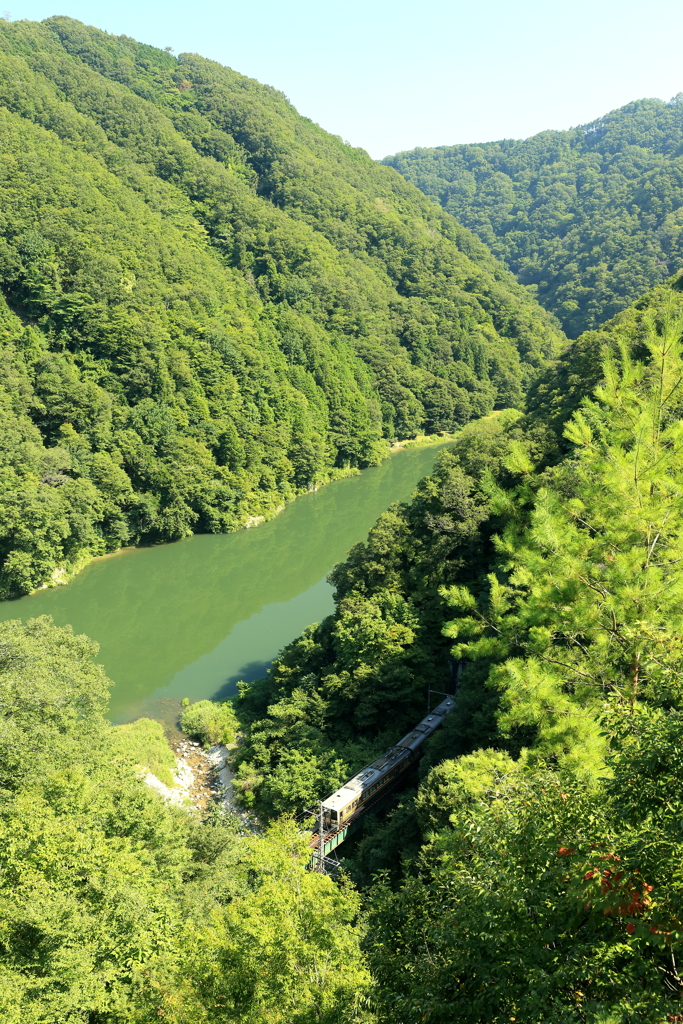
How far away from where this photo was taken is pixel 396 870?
12023 millimetres

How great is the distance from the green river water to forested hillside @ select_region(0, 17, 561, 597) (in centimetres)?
186

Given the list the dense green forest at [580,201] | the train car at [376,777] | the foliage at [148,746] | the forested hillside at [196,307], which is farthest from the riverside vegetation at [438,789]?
the dense green forest at [580,201]

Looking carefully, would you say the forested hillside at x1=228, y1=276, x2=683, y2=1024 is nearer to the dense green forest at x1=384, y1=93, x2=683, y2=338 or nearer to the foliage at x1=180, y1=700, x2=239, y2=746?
the foliage at x1=180, y1=700, x2=239, y2=746

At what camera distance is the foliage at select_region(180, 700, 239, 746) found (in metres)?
19.1

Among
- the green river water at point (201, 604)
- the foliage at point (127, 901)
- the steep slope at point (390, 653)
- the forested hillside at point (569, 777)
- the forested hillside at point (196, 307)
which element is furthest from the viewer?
the forested hillside at point (196, 307)

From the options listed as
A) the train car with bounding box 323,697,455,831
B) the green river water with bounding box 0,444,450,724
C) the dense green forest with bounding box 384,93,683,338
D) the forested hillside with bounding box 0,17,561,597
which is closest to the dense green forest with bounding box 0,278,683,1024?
the train car with bounding box 323,697,455,831

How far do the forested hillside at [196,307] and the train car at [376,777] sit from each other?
2061 cm

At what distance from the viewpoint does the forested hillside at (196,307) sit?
35.4 m

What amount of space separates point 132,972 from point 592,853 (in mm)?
7627

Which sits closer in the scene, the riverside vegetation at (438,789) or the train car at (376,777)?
the riverside vegetation at (438,789)

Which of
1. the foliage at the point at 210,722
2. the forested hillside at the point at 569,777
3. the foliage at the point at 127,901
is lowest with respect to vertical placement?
the foliage at the point at 210,722

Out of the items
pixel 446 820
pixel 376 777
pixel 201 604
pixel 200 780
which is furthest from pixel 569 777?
pixel 201 604

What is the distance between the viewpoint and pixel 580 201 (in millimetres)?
103812

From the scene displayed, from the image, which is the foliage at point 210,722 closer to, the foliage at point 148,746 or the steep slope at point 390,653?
the steep slope at point 390,653
